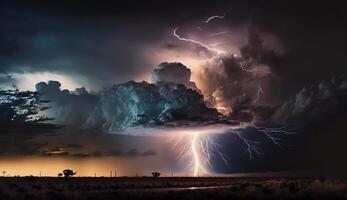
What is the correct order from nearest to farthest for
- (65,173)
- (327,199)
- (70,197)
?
(327,199), (70,197), (65,173)

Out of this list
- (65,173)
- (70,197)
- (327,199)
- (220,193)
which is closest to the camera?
(327,199)

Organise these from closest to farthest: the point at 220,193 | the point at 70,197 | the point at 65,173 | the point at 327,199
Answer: the point at 327,199, the point at 70,197, the point at 220,193, the point at 65,173

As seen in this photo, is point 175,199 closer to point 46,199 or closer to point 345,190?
point 46,199

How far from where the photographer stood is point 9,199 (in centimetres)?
5178

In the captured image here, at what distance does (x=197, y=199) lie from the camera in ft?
170

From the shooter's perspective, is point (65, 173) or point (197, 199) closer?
point (197, 199)

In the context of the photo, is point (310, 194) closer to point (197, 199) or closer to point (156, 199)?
point (197, 199)

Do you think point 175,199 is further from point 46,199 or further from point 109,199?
point 46,199

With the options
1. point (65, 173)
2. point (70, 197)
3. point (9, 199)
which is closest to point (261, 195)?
point (70, 197)

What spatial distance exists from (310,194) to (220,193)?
864 cm

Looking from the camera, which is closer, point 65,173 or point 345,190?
point 345,190

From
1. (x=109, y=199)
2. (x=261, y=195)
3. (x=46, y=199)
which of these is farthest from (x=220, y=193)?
(x=46, y=199)

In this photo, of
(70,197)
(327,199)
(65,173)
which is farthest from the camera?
(65,173)

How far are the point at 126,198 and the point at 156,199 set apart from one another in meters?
2.73
